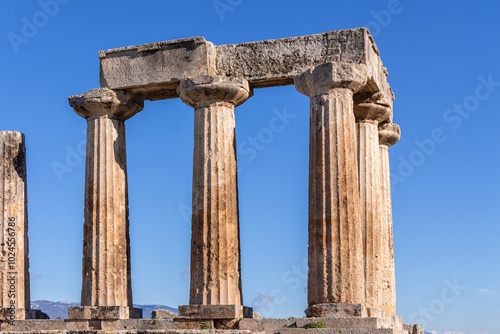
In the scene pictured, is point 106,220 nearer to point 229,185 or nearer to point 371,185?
point 229,185

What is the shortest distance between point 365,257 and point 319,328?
255 inches

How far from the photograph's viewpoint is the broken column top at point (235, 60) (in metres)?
32.2

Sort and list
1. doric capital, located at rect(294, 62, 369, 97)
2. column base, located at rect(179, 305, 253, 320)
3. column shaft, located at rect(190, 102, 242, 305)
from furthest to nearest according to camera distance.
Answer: column shaft, located at rect(190, 102, 242, 305) < doric capital, located at rect(294, 62, 369, 97) < column base, located at rect(179, 305, 253, 320)

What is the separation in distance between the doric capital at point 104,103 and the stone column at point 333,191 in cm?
693

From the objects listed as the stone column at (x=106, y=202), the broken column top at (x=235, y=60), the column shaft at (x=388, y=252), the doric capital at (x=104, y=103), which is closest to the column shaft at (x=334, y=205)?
the broken column top at (x=235, y=60)

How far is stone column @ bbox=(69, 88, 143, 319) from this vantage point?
3362 centimetres

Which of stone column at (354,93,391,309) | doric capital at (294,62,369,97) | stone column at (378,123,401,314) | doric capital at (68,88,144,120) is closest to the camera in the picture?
doric capital at (294,62,369,97)

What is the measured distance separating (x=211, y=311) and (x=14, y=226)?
31.6ft

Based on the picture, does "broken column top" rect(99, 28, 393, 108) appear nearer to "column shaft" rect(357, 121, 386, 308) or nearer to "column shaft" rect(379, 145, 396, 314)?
"column shaft" rect(357, 121, 386, 308)

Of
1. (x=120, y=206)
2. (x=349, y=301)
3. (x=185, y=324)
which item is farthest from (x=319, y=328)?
(x=120, y=206)

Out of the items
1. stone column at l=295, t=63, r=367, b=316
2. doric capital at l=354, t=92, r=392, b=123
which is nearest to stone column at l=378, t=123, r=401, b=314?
doric capital at l=354, t=92, r=392, b=123

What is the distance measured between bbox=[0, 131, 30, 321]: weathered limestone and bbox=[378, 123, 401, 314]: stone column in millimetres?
13750

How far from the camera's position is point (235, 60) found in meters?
33.5

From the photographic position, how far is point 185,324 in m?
31.2
